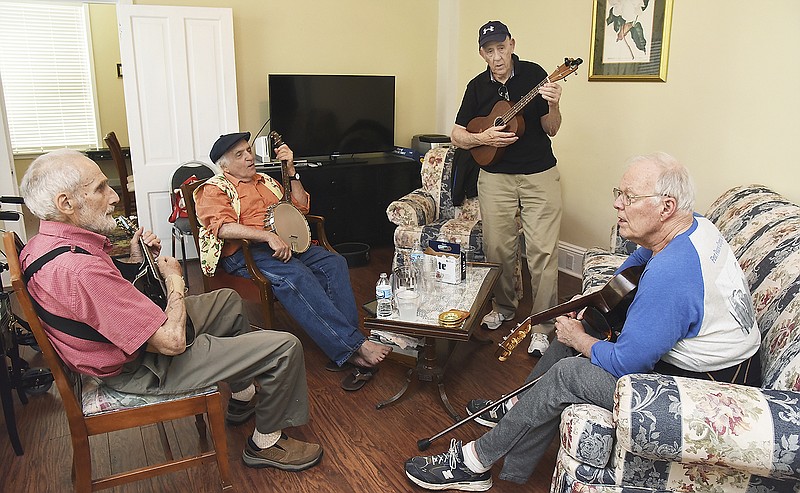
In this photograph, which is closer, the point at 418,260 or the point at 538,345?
the point at 418,260

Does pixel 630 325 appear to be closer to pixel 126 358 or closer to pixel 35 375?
pixel 126 358

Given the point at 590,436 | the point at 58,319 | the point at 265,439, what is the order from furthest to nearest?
the point at 265,439 < the point at 58,319 < the point at 590,436

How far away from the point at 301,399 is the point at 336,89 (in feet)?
10.3

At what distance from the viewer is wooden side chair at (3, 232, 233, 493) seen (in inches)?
66.6

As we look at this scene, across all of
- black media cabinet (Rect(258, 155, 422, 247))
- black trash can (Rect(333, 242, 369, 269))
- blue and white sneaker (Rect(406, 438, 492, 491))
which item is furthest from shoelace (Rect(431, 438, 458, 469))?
black media cabinet (Rect(258, 155, 422, 247))

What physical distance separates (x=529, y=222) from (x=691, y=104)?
1.11 meters

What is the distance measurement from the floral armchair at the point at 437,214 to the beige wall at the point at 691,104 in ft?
2.62

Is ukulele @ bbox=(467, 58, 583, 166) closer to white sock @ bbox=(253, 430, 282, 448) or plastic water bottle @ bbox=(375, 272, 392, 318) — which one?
plastic water bottle @ bbox=(375, 272, 392, 318)

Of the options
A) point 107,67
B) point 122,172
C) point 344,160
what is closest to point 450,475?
point 344,160

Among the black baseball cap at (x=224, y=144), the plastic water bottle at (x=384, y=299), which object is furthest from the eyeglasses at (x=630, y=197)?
the black baseball cap at (x=224, y=144)

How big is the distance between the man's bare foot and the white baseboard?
200 cm

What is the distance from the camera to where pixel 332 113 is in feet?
15.7

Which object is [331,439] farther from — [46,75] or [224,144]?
[46,75]

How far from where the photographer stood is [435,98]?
5461 millimetres
